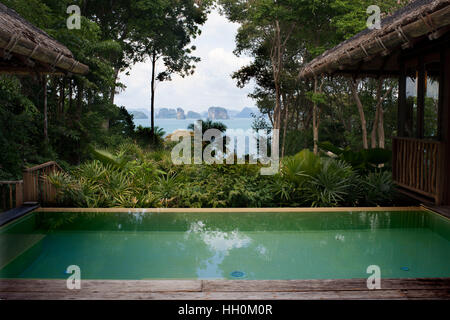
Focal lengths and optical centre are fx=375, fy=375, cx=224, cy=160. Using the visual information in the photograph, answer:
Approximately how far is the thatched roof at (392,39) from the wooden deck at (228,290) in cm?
291

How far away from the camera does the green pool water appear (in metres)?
3.98

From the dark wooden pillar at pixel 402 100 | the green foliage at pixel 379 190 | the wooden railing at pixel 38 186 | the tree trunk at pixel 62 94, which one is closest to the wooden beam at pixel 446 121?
the green foliage at pixel 379 190

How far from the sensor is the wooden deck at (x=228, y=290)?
258 cm

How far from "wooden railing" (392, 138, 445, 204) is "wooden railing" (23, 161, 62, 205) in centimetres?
622

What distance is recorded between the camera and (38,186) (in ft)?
21.2

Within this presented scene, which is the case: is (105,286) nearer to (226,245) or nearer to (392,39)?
(226,245)

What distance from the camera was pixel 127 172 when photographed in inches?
305

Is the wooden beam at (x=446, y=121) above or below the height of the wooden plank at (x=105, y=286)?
above

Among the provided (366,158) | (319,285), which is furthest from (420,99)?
(319,285)

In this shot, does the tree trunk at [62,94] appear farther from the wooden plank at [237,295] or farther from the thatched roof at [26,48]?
the wooden plank at [237,295]

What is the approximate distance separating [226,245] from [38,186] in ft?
12.0
